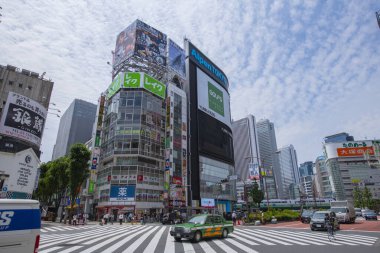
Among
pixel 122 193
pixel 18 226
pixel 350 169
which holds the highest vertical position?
pixel 350 169

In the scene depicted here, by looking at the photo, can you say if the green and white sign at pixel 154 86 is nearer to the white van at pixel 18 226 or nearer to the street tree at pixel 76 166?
the street tree at pixel 76 166

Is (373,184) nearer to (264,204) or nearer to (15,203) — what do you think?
(264,204)

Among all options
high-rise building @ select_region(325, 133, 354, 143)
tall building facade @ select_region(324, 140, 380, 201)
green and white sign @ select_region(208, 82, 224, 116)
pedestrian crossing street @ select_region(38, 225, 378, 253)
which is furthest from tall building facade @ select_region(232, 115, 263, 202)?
pedestrian crossing street @ select_region(38, 225, 378, 253)

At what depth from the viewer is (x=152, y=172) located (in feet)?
155

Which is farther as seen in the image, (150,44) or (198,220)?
(150,44)

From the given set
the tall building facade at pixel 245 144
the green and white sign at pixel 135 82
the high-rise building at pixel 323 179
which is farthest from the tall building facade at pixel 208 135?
the high-rise building at pixel 323 179

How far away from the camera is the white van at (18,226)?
5.58 meters

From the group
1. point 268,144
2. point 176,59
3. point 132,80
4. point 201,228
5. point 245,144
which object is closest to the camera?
point 201,228

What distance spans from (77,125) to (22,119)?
111260 mm

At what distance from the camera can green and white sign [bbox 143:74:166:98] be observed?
167 ft

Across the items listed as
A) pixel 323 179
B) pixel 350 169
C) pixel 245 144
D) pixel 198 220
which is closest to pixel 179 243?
pixel 198 220

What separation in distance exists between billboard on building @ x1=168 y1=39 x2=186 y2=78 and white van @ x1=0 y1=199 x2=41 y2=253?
5485 cm

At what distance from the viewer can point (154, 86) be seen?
171 ft

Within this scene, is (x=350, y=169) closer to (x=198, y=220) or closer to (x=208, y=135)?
(x=208, y=135)
